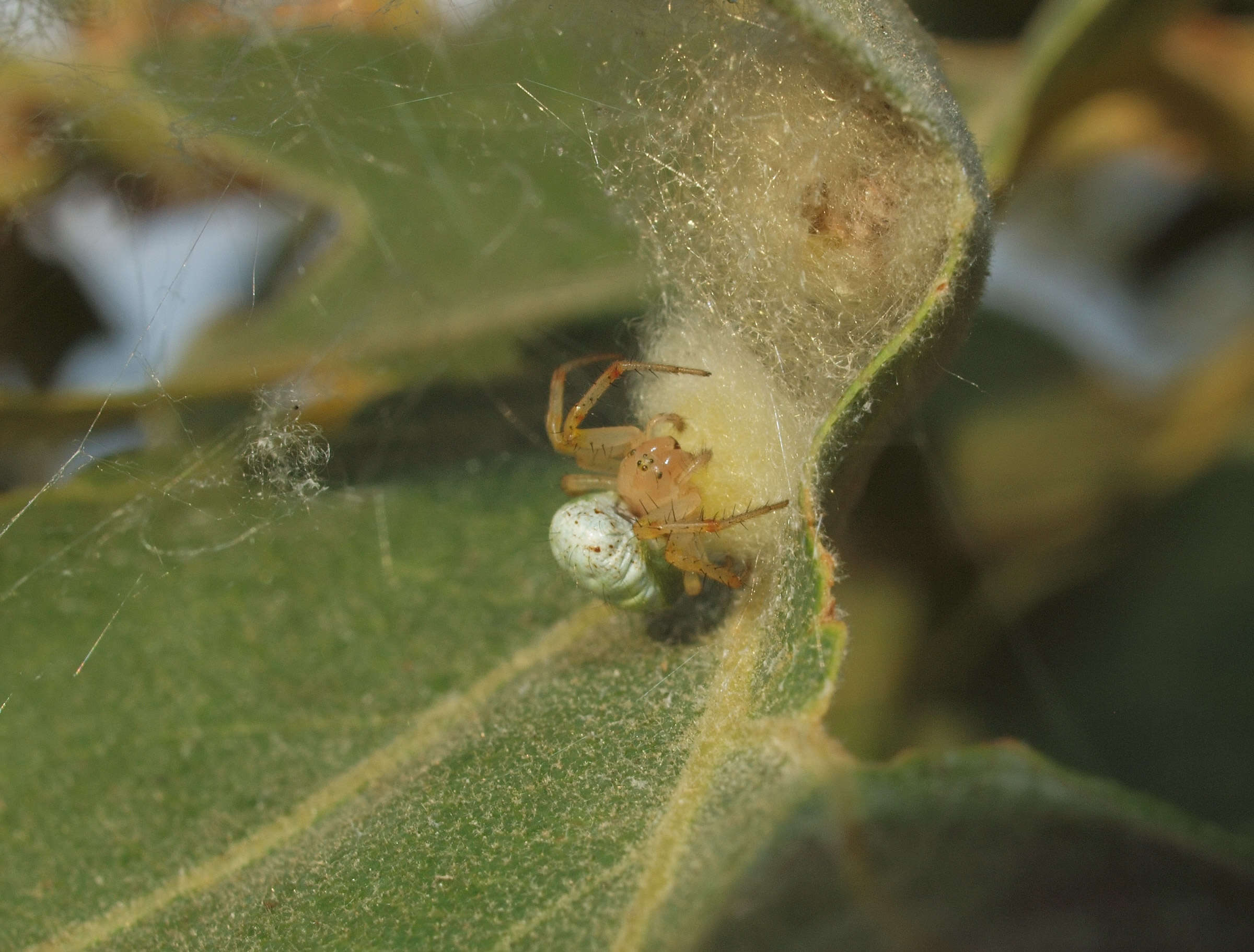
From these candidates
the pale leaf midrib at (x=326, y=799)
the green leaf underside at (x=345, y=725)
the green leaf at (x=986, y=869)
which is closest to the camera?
the green leaf at (x=986, y=869)

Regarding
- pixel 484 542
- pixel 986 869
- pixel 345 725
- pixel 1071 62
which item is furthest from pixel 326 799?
pixel 1071 62

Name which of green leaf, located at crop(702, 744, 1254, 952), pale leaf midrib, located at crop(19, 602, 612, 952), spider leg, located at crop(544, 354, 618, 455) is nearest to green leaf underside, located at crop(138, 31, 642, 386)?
spider leg, located at crop(544, 354, 618, 455)

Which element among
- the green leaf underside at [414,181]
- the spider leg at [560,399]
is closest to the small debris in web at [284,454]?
the green leaf underside at [414,181]

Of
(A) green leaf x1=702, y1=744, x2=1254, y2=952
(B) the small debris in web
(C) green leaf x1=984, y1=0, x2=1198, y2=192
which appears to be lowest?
(B) the small debris in web

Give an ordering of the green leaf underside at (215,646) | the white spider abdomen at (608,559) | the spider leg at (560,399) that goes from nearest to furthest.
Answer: the green leaf underside at (215,646), the white spider abdomen at (608,559), the spider leg at (560,399)

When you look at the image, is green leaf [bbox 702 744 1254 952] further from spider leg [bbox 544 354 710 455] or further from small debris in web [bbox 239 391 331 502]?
small debris in web [bbox 239 391 331 502]

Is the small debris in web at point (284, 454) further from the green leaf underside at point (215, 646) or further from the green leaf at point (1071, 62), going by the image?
the green leaf at point (1071, 62)

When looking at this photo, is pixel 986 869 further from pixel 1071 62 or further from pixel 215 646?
pixel 1071 62
